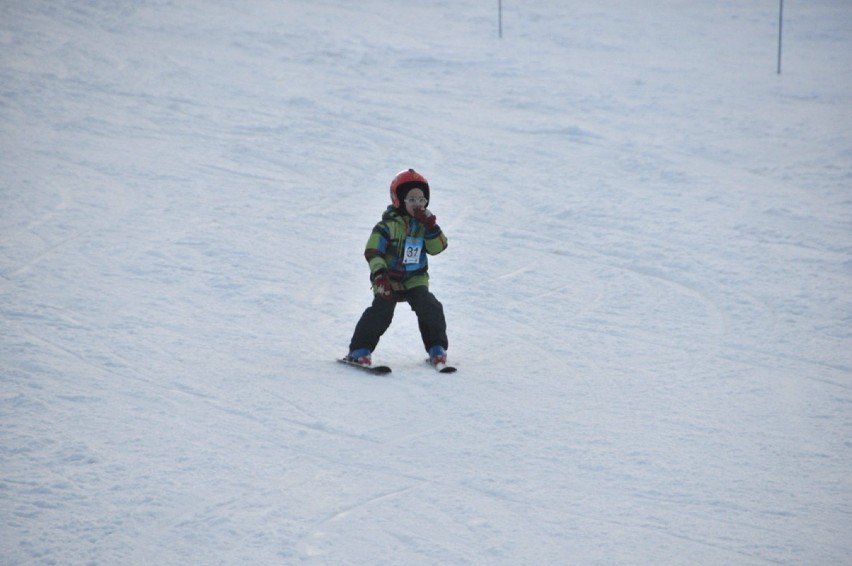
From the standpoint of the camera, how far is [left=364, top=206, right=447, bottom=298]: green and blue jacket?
634 centimetres

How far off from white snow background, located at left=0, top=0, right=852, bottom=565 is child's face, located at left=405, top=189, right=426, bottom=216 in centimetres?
115

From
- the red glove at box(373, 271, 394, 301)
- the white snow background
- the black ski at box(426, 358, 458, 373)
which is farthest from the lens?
the black ski at box(426, 358, 458, 373)

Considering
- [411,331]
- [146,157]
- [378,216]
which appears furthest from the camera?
[146,157]

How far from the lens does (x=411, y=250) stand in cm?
644

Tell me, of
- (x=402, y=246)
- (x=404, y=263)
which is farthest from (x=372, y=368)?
(x=402, y=246)

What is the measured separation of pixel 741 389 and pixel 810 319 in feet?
6.00

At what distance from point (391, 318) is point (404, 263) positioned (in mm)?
398

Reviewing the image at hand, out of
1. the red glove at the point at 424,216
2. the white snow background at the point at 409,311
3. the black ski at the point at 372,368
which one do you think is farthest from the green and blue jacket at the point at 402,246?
the white snow background at the point at 409,311

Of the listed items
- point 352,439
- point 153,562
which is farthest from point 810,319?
point 153,562

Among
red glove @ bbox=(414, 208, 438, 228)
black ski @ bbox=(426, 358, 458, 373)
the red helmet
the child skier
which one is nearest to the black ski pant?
the child skier

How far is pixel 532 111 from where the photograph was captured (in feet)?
46.7

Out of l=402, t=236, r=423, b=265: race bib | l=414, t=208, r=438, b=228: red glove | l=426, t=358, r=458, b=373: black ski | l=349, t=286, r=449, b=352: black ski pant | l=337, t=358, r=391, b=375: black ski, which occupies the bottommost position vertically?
l=426, t=358, r=458, b=373: black ski

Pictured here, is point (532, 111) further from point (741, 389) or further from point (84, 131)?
point (741, 389)

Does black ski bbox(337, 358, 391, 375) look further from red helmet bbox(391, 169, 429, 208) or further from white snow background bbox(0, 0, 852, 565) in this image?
red helmet bbox(391, 169, 429, 208)
